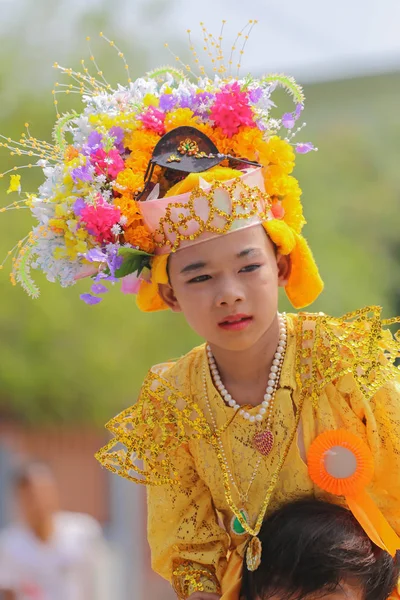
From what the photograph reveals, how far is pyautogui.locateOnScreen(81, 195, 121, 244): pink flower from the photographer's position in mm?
3029

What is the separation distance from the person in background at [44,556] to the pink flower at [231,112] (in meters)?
3.63

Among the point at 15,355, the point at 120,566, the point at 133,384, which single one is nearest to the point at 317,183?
the point at 133,384

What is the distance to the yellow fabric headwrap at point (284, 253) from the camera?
307 centimetres

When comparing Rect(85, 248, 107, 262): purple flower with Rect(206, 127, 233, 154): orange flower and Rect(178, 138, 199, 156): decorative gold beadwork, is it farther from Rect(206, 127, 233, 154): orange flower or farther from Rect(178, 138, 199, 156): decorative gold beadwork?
Rect(206, 127, 233, 154): orange flower

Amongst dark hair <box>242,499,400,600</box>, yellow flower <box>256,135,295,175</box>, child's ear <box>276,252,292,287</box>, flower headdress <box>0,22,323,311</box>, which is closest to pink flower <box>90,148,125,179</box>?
flower headdress <box>0,22,323,311</box>

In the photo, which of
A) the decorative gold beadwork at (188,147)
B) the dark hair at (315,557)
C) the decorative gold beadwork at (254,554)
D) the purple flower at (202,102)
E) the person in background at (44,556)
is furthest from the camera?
the person in background at (44,556)

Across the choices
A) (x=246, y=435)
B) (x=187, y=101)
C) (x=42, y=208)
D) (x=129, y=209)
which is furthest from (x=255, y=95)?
(x=246, y=435)

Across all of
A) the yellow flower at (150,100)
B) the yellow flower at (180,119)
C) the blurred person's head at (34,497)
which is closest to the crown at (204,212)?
the yellow flower at (180,119)

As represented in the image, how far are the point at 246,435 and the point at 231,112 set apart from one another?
1.04m

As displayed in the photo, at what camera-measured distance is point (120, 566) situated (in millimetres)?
8586

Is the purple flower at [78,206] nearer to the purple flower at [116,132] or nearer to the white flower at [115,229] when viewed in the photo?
the white flower at [115,229]

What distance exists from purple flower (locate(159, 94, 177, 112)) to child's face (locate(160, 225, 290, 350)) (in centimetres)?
51

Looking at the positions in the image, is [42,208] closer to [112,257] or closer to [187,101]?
[112,257]

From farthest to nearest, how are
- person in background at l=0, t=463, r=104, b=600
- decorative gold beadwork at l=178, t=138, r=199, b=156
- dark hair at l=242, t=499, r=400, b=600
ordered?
person in background at l=0, t=463, r=104, b=600 < decorative gold beadwork at l=178, t=138, r=199, b=156 < dark hair at l=242, t=499, r=400, b=600
